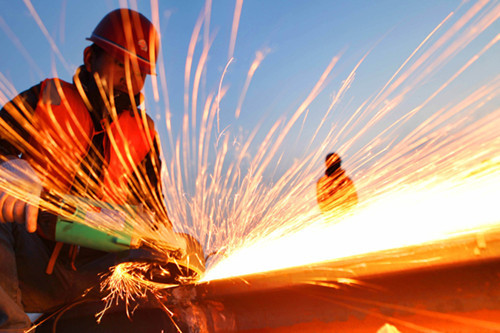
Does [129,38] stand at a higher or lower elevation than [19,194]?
higher

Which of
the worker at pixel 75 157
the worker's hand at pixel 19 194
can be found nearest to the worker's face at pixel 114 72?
the worker at pixel 75 157

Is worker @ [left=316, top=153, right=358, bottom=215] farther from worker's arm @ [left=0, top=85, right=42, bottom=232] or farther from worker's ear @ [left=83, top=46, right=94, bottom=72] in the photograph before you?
worker's arm @ [left=0, top=85, right=42, bottom=232]

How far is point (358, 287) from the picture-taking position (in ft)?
4.91

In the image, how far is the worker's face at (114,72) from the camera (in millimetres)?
2672

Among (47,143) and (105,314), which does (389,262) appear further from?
(47,143)

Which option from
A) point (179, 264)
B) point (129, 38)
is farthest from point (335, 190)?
point (129, 38)

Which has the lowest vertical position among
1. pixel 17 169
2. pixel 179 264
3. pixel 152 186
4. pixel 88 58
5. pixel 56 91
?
pixel 179 264

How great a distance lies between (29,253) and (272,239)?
6.75 feet

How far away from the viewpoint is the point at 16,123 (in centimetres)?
215

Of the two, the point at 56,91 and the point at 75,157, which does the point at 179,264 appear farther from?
the point at 56,91

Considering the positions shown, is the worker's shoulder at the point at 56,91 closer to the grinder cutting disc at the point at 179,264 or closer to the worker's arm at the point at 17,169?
the worker's arm at the point at 17,169

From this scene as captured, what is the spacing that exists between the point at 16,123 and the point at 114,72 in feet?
2.78

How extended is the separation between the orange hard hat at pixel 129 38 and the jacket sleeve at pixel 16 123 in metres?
0.77

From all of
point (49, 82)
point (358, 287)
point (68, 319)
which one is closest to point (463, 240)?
point (358, 287)
